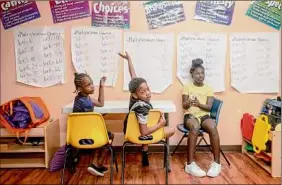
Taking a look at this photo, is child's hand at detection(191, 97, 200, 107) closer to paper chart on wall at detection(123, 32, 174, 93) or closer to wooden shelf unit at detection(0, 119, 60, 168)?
paper chart on wall at detection(123, 32, 174, 93)

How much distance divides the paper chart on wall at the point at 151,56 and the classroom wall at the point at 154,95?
7 cm

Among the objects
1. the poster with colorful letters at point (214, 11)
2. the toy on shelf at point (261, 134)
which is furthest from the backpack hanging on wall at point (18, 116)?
the toy on shelf at point (261, 134)

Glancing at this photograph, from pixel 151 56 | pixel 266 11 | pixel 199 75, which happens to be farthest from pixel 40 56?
pixel 266 11

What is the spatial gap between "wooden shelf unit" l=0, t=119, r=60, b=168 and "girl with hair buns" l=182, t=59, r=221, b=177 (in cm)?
141

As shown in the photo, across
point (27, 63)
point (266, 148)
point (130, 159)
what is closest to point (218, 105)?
point (266, 148)

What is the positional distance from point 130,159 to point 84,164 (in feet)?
1.63

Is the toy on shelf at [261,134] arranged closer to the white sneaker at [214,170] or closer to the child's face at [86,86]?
the white sneaker at [214,170]

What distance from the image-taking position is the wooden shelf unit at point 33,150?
3.30m

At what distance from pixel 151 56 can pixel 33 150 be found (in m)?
1.62

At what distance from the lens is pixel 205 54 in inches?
148

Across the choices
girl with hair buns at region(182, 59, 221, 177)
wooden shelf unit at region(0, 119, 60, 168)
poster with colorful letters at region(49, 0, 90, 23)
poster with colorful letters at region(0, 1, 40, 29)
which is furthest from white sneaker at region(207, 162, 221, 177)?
poster with colorful letters at region(0, 1, 40, 29)

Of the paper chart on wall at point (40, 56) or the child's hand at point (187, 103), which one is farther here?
the paper chart on wall at point (40, 56)

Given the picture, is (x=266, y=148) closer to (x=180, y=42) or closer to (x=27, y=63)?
(x=180, y=42)

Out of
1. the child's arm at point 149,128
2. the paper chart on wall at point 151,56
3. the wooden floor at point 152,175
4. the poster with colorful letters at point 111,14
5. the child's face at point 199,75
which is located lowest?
the wooden floor at point 152,175
